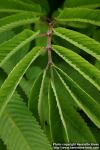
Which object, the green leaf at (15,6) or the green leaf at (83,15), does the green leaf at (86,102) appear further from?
the green leaf at (15,6)

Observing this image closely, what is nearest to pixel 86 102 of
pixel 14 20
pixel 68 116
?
pixel 68 116

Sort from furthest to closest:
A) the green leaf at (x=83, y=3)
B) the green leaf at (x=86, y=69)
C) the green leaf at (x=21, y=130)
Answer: the green leaf at (x=83, y=3) → the green leaf at (x=21, y=130) → the green leaf at (x=86, y=69)

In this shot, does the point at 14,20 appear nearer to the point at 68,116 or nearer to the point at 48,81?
the point at 48,81

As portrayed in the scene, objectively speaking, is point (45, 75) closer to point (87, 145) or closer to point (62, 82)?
point (62, 82)

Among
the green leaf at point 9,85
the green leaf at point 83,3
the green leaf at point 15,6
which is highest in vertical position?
the green leaf at point 15,6

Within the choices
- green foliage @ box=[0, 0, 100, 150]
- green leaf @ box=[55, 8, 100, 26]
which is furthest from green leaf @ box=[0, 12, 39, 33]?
green leaf @ box=[55, 8, 100, 26]

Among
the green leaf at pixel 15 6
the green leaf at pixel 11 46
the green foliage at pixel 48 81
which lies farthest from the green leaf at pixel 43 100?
the green leaf at pixel 15 6

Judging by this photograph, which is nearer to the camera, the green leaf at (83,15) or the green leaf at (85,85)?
the green leaf at (83,15)
